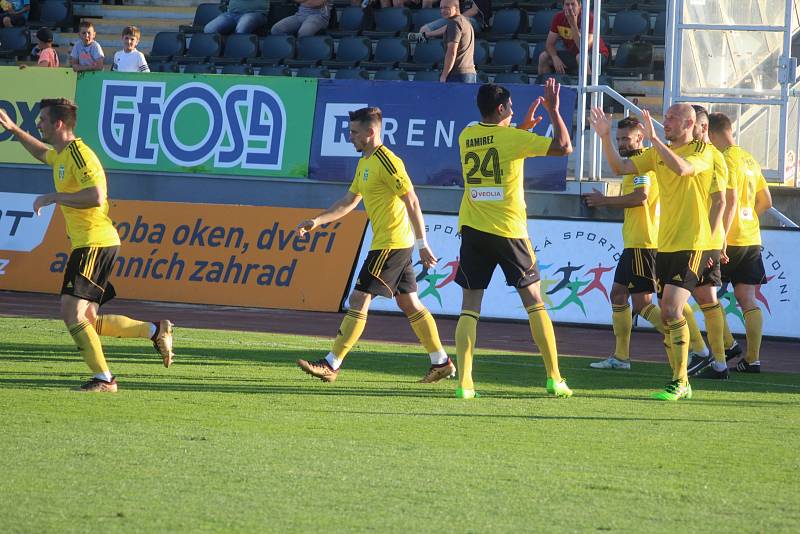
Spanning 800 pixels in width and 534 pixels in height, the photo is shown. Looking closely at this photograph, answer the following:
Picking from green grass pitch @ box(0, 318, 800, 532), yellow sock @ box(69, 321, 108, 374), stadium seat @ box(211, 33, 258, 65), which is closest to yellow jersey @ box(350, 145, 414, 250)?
green grass pitch @ box(0, 318, 800, 532)

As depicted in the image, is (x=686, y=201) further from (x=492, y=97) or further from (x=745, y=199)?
(x=745, y=199)

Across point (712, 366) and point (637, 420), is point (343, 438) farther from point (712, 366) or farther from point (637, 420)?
point (712, 366)

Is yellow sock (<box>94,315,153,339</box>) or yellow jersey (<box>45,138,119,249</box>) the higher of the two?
yellow jersey (<box>45,138,119,249</box>)

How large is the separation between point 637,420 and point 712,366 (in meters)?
2.86

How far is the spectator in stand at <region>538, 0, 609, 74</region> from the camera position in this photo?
60.6 ft

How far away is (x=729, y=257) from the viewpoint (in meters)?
12.0

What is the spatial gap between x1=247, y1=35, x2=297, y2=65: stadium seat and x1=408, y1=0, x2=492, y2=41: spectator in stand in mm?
2272

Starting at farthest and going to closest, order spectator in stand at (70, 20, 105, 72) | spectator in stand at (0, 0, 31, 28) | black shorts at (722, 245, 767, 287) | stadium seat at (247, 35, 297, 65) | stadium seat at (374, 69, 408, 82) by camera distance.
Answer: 1. spectator in stand at (0, 0, 31, 28)
2. stadium seat at (247, 35, 297, 65)
3. stadium seat at (374, 69, 408, 82)
4. spectator in stand at (70, 20, 105, 72)
5. black shorts at (722, 245, 767, 287)

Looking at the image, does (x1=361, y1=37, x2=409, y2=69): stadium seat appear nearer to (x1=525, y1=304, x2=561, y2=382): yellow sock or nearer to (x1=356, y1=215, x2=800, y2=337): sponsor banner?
(x1=356, y1=215, x2=800, y2=337): sponsor banner

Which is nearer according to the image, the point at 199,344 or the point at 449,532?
the point at 449,532

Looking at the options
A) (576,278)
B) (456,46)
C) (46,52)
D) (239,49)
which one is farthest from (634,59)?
(46,52)

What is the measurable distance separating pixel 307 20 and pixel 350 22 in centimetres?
75

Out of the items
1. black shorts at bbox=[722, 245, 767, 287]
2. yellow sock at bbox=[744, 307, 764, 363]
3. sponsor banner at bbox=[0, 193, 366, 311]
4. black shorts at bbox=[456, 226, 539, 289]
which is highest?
black shorts at bbox=[456, 226, 539, 289]

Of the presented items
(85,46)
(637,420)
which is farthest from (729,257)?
(85,46)
